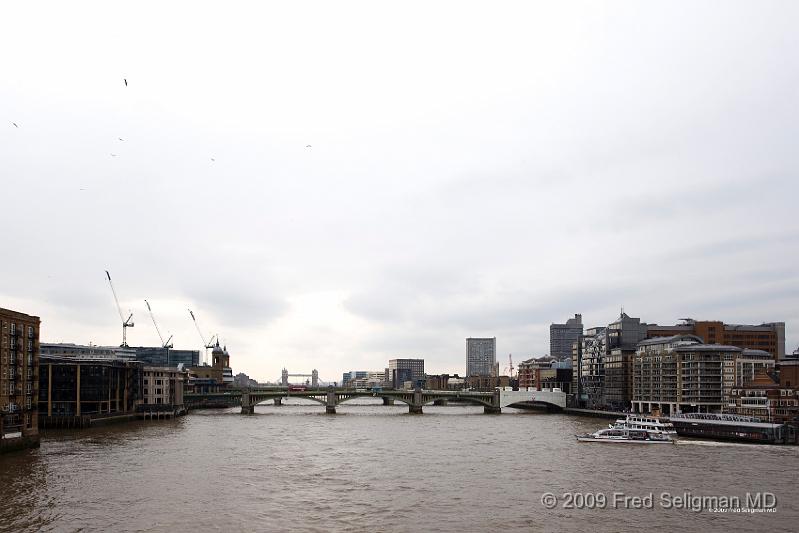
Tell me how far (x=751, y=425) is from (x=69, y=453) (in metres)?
94.6

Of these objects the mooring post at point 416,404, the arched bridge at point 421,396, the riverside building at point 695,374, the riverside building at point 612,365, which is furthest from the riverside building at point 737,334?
the mooring post at point 416,404

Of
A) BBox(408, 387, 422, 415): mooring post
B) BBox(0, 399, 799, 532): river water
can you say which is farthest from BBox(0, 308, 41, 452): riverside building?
BBox(408, 387, 422, 415): mooring post

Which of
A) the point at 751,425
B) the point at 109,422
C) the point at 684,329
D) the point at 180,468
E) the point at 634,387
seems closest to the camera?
the point at 180,468

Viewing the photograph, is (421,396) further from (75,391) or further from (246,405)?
(75,391)

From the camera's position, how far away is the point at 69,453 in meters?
79.2

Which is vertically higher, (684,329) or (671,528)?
(684,329)

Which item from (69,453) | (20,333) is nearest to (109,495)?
(69,453)

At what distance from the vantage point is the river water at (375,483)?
44906 mm

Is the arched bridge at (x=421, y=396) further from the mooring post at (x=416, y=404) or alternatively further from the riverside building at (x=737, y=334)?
the riverside building at (x=737, y=334)

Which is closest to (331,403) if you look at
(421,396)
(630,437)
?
(421,396)

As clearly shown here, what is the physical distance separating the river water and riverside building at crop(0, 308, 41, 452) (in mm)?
3170

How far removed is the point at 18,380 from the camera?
81.6 m

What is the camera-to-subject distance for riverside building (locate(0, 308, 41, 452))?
253 ft

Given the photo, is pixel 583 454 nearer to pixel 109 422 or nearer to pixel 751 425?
pixel 751 425
